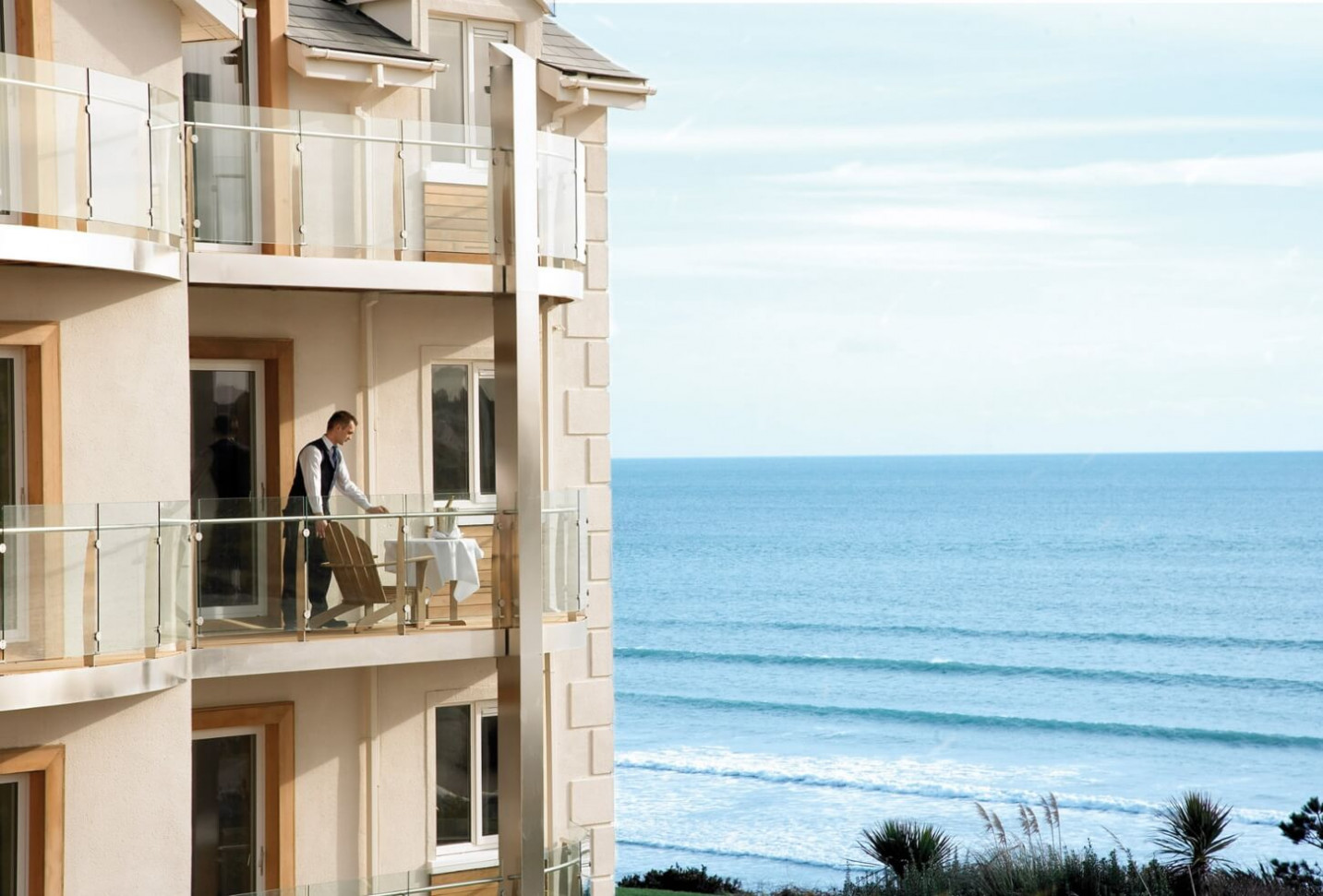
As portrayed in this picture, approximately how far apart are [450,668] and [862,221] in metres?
94.7

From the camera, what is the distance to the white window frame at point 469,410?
611 inches

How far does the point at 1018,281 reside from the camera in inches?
4072

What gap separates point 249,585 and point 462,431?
3258 millimetres

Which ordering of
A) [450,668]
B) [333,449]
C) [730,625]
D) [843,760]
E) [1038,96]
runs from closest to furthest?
[333,449], [450,668], [843,760], [730,625], [1038,96]

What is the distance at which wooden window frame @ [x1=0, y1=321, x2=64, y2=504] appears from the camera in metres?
11.9

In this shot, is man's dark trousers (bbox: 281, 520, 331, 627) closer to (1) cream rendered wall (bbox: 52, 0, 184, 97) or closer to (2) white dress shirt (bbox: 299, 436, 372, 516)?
(2) white dress shirt (bbox: 299, 436, 372, 516)

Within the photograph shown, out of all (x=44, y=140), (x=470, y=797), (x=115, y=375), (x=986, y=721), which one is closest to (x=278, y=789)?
(x=470, y=797)

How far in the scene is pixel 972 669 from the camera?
214 ft

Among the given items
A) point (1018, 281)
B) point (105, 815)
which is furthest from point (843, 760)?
point (1018, 281)

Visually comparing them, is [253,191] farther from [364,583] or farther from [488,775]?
[488,775]

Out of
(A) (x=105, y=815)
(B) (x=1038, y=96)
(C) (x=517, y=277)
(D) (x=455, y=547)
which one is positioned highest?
(B) (x=1038, y=96)

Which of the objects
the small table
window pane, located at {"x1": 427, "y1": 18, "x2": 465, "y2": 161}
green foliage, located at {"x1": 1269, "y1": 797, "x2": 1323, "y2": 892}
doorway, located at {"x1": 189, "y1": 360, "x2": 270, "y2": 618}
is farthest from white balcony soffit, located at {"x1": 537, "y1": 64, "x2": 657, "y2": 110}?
green foliage, located at {"x1": 1269, "y1": 797, "x2": 1323, "y2": 892}

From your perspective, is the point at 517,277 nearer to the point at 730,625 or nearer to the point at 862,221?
the point at 730,625

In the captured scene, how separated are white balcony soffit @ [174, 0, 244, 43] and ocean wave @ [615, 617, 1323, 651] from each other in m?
58.9
